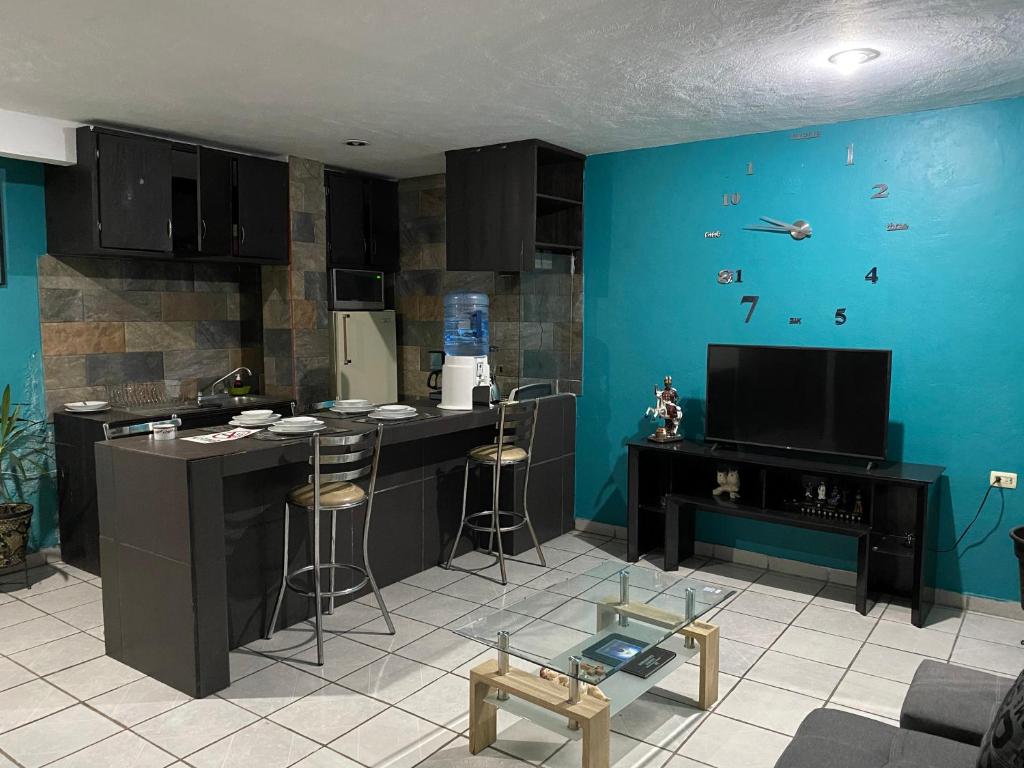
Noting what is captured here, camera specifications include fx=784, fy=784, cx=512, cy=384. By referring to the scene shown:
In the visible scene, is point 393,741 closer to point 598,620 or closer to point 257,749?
point 257,749

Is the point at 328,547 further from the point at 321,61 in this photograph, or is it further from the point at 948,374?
the point at 948,374

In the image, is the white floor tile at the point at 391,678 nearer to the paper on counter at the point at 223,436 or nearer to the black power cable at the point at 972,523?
the paper on counter at the point at 223,436

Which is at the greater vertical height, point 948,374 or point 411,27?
point 411,27

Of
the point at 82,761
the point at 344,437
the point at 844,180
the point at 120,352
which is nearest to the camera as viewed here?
the point at 82,761

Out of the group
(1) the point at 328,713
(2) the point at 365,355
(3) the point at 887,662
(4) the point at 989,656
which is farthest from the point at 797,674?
(2) the point at 365,355

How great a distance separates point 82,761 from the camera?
2.76m

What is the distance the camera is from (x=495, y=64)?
343 centimetres

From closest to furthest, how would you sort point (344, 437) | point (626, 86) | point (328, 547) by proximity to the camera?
point (344, 437)
point (626, 86)
point (328, 547)

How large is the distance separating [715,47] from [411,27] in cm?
123

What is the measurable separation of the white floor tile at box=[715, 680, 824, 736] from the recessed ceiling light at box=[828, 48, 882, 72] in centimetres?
264

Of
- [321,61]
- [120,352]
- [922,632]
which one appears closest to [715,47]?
[321,61]

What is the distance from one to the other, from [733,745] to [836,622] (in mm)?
1449

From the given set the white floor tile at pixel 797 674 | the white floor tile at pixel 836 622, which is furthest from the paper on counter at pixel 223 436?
the white floor tile at pixel 836 622

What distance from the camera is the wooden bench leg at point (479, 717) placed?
2.79 meters
